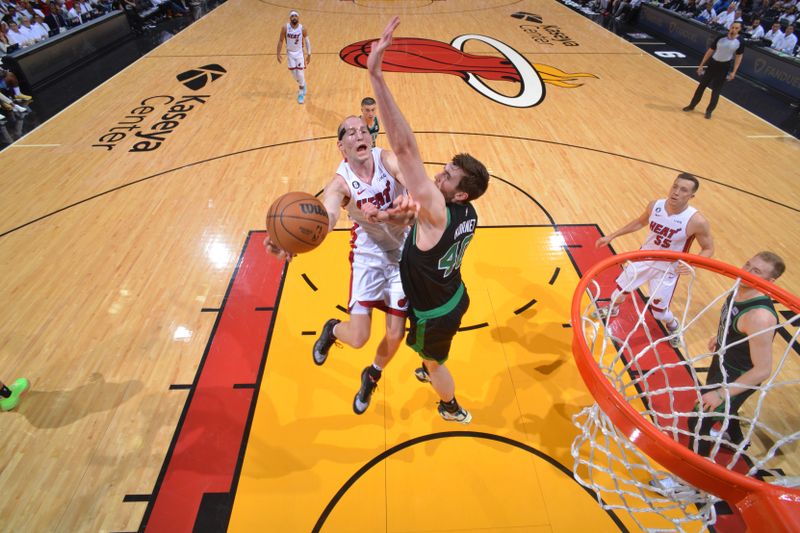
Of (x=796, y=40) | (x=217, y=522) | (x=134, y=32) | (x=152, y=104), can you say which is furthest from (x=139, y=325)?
(x=796, y=40)

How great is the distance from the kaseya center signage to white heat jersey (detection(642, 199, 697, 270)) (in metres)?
7.53

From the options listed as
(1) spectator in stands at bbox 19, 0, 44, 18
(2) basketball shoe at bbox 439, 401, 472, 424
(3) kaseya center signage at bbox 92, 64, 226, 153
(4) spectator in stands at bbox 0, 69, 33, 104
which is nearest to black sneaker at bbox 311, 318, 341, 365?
(2) basketball shoe at bbox 439, 401, 472, 424

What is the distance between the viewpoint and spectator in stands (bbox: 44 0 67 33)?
10.6 metres

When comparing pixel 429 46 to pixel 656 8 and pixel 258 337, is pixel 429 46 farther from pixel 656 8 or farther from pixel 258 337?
pixel 258 337

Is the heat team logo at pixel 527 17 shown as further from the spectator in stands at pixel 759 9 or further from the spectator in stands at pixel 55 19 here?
the spectator in stands at pixel 55 19

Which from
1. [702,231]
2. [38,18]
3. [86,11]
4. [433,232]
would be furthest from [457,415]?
[86,11]

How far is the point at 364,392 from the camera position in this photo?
3.45 m

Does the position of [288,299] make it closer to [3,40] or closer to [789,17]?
[3,40]

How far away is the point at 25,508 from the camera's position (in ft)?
9.88

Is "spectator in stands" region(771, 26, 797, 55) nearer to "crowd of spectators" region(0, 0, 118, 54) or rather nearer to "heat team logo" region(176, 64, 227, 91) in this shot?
"heat team logo" region(176, 64, 227, 91)

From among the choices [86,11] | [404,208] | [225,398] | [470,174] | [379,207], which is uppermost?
[470,174]

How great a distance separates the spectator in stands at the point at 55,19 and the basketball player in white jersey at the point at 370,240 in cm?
1220

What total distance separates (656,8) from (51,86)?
17.5 m

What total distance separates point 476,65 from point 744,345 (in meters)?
9.50
